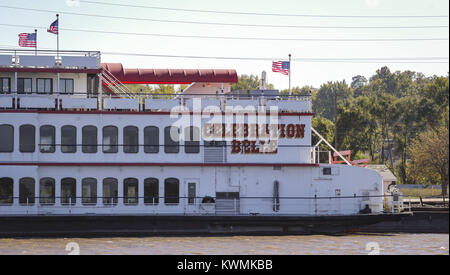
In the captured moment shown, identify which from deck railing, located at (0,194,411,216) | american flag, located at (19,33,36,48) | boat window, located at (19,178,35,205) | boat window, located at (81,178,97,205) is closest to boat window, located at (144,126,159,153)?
deck railing, located at (0,194,411,216)

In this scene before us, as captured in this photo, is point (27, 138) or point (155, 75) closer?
point (27, 138)

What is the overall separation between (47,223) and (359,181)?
42.5 ft

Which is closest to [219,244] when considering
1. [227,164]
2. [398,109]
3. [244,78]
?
[227,164]

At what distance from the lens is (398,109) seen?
67.0 meters

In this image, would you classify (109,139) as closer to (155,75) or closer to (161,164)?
(161,164)

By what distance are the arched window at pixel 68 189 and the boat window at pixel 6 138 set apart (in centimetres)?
255

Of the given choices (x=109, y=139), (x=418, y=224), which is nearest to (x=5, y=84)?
(x=109, y=139)

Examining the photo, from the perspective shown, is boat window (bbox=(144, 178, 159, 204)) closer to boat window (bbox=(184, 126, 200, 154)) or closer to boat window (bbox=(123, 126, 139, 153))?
boat window (bbox=(123, 126, 139, 153))

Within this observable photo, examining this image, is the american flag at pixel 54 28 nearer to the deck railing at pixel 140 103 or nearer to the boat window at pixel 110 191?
the deck railing at pixel 140 103

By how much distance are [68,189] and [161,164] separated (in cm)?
395

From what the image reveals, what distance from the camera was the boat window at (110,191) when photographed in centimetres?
2862

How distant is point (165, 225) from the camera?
2822 centimetres

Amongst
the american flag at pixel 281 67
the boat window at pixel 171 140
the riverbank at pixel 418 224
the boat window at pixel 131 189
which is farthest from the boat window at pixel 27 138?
the riverbank at pixel 418 224

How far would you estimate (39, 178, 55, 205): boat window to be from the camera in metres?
28.3
